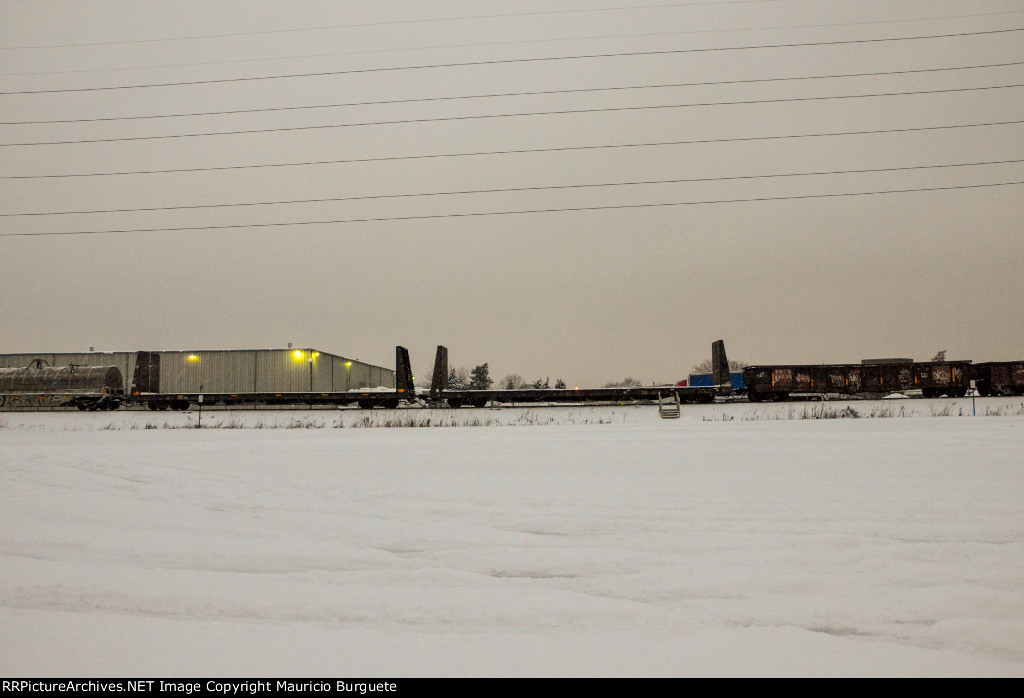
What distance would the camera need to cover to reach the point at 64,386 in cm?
3025

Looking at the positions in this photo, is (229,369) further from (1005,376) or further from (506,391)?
(1005,376)

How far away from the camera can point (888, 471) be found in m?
6.26

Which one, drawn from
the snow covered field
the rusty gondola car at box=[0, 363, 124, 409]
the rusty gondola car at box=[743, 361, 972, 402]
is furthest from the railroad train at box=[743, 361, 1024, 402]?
the rusty gondola car at box=[0, 363, 124, 409]

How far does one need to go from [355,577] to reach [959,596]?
3431mm

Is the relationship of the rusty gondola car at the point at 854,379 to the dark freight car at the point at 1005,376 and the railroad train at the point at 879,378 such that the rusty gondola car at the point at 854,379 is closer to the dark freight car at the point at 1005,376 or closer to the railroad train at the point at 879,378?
the railroad train at the point at 879,378

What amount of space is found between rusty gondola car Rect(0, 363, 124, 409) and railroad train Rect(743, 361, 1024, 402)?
118 ft

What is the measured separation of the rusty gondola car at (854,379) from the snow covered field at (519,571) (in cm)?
2686

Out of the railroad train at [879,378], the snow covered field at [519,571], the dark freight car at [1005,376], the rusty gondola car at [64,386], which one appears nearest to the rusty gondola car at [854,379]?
the railroad train at [879,378]

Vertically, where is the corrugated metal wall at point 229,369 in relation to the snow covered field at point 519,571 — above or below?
above

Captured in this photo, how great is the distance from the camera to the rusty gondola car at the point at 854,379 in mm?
31578

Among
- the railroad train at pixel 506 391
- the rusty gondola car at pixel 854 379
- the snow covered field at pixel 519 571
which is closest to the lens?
the snow covered field at pixel 519 571

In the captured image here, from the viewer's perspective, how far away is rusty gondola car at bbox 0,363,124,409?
30188 millimetres

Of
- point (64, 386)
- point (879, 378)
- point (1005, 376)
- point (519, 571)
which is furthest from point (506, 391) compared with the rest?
point (1005, 376)
